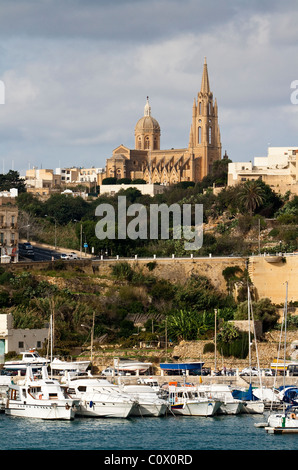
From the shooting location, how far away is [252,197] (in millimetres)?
81750

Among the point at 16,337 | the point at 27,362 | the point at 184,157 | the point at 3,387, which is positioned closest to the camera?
the point at 3,387

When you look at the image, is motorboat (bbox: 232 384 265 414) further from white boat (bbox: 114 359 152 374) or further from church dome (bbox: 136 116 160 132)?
church dome (bbox: 136 116 160 132)

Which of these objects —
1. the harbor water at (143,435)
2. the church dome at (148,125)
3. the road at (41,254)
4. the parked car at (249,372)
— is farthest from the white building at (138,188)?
the harbor water at (143,435)

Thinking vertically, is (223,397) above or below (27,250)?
below

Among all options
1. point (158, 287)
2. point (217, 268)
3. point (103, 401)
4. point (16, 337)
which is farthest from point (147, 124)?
point (103, 401)

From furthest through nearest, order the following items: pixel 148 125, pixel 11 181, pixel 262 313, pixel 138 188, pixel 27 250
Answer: pixel 148 125 → pixel 11 181 → pixel 138 188 → pixel 27 250 → pixel 262 313

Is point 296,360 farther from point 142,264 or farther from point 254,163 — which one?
point 254,163

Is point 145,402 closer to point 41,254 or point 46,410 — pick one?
point 46,410

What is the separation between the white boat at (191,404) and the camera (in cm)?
4541

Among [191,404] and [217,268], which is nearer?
[191,404]

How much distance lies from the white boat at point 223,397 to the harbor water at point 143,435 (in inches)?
21.2

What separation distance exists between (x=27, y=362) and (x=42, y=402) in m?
6.76

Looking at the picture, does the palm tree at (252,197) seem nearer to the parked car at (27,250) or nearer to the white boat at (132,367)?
the parked car at (27,250)

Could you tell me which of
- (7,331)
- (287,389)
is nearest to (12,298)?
(7,331)
